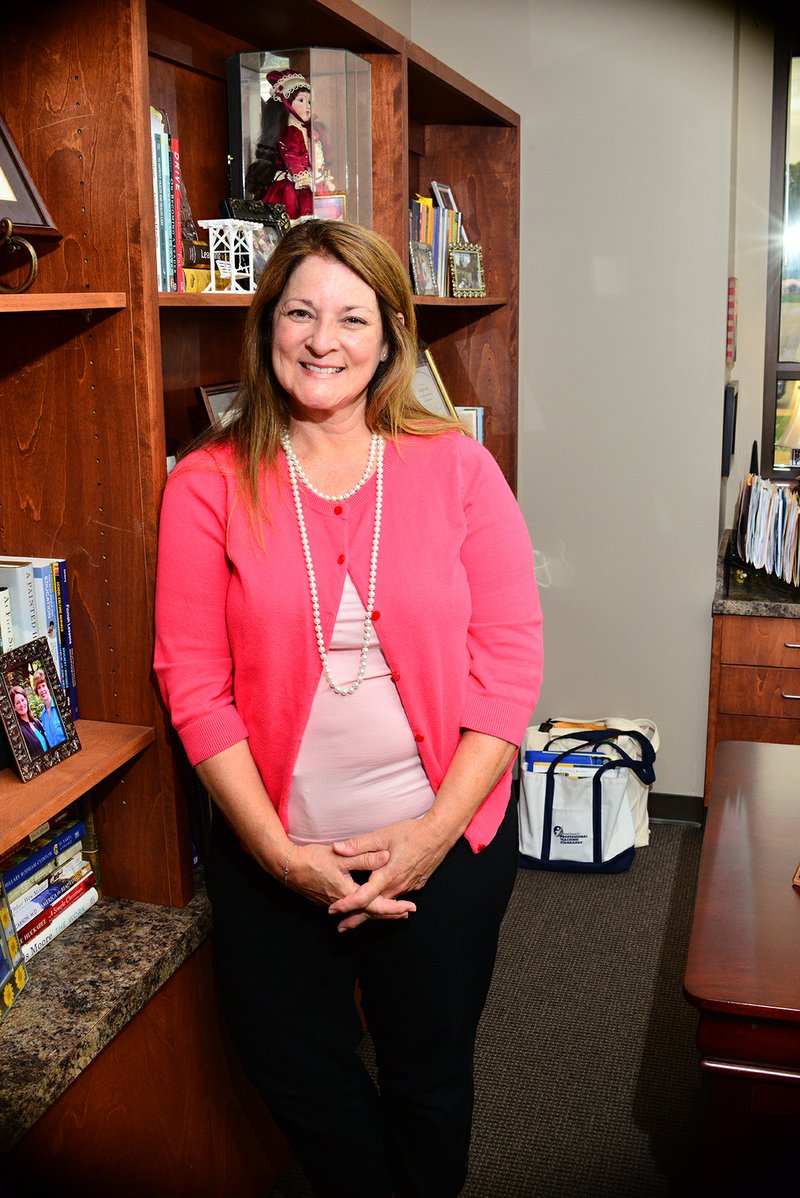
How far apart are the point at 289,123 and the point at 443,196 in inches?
40.5

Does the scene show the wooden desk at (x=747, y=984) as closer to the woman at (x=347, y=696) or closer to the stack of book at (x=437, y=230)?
the woman at (x=347, y=696)

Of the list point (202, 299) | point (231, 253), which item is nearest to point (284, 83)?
point (231, 253)

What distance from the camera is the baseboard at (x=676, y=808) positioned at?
3414 mm

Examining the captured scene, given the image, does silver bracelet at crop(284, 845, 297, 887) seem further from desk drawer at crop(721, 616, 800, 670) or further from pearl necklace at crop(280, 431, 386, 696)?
desk drawer at crop(721, 616, 800, 670)

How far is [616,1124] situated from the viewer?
2100 mm

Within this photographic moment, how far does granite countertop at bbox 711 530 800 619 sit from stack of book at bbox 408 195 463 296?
118 cm

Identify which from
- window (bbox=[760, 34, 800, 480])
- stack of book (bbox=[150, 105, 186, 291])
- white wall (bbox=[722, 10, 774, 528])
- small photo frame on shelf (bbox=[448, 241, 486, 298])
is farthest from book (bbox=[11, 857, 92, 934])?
window (bbox=[760, 34, 800, 480])

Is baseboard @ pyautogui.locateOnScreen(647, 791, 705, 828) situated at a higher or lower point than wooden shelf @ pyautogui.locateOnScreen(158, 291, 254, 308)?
lower

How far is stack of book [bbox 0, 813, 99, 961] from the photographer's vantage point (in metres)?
1.52

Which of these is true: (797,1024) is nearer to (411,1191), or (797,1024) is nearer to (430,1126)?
(430,1126)

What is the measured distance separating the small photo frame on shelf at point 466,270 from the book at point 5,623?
68.7 inches

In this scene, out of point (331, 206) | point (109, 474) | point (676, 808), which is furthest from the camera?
point (676, 808)

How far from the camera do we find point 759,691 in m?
3.17

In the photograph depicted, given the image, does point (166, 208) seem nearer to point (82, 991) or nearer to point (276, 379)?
point (276, 379)
